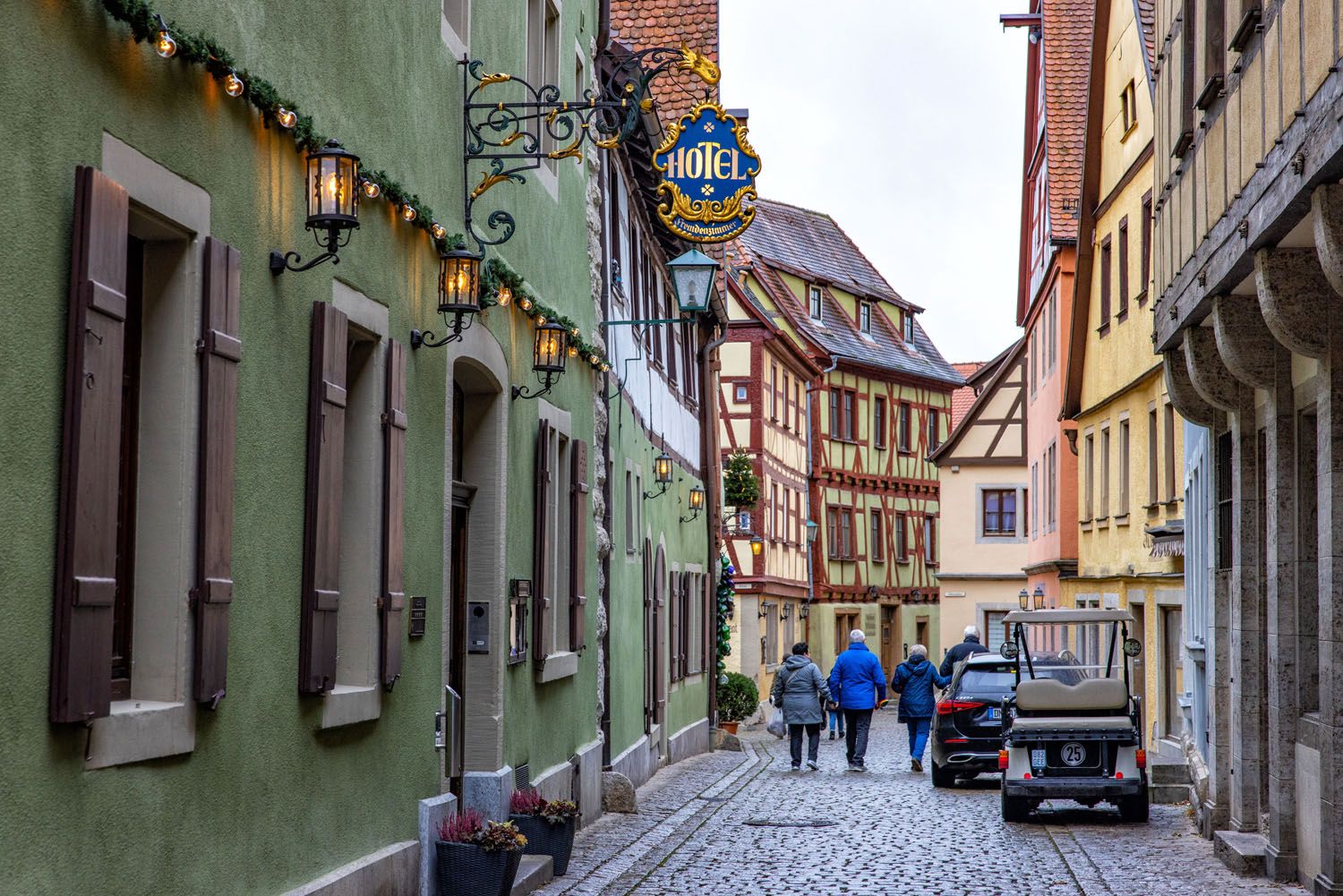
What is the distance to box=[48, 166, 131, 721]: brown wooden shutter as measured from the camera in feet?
18.2

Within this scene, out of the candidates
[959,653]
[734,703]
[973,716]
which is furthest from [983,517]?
[973,716]

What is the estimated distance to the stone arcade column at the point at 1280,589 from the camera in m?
12.2

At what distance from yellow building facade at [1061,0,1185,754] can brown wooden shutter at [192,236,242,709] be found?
56.0ft

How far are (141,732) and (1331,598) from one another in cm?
701

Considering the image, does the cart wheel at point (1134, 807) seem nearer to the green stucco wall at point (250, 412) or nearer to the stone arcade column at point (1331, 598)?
the stone arcade column at point (1331, 598)

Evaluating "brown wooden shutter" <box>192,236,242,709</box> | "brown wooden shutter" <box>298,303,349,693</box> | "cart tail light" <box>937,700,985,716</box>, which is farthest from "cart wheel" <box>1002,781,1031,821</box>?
"brown wooden shutter" <box>192,236,242,709</box>

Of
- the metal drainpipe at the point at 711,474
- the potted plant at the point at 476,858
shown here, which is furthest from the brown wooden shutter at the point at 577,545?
the metal drainpipe at the point at 711,474

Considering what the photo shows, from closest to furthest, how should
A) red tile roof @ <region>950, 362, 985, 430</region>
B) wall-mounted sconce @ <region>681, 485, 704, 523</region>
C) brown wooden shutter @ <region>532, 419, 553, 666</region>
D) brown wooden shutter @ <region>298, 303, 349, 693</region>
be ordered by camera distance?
brown wooden shutter @ <region>298, 303, 349, 693</region> → brown wooden shutter @ <region>532, 419, 553, 666</region> → wall-mounted sconce @ <region>681, 485, 704, 523</region> → red tile roof @ <region>950, 362, 985, 430</region>

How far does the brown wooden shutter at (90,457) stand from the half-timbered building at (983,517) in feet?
143

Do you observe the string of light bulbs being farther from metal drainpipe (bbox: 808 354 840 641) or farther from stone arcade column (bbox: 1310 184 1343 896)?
metal drainpipe (bbox: 808 354 840 641)

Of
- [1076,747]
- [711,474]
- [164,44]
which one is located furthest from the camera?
[711,474]

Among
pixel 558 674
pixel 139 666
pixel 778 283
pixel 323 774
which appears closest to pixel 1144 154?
pixel 558 674

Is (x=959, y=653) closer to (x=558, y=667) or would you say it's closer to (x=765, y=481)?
(x=558, y=667)

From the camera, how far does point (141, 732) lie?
A: 6.20m
